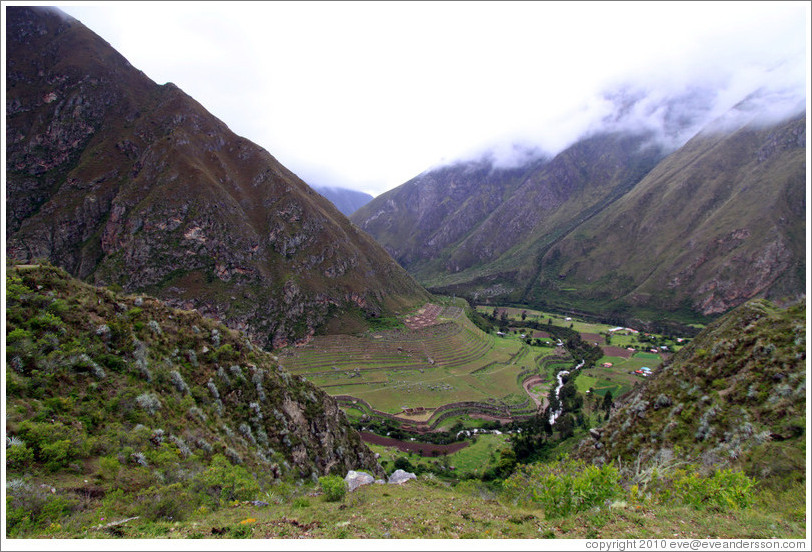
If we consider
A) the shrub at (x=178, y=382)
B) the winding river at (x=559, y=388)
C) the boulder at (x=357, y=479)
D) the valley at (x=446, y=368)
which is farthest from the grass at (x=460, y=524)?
the winding river at (x=559, y=388)

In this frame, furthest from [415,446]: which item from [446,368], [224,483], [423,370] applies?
[224,483]

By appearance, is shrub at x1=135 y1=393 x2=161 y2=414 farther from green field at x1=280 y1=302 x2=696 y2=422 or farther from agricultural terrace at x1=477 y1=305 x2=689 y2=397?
agricultural terrace at x1=477 y1=305 x2=689 y2=397

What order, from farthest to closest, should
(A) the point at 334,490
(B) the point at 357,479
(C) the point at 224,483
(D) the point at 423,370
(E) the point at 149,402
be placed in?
(D) the point at 423,370 → (B) the point at 357,479 → (E) the point at 149,402 → (A) the point at 334,490 → (C) the point at 224,483

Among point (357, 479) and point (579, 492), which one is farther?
point (357, 479)

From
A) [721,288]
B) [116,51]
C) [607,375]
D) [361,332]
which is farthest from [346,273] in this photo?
[721,288]

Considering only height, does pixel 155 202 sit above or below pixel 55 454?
above

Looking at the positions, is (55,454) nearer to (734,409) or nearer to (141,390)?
(141,390)

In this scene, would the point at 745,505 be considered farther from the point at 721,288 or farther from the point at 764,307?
the point at 721,288
